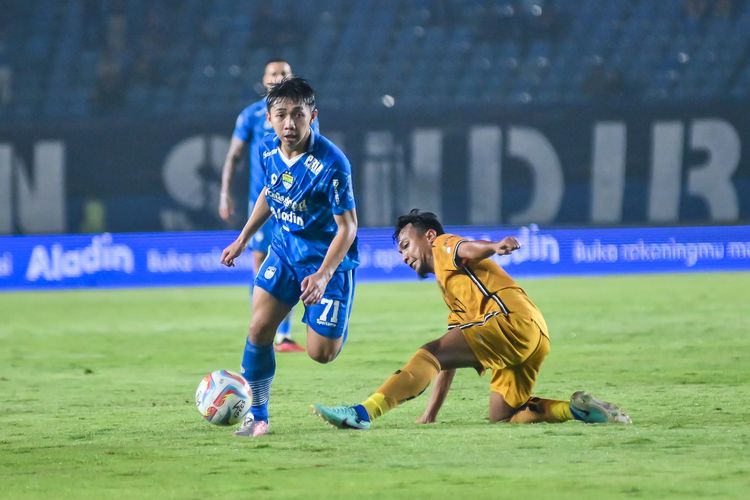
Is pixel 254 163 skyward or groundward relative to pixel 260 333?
skyward

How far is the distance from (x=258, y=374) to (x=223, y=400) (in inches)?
8.5

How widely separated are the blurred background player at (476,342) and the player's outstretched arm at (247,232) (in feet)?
2.12

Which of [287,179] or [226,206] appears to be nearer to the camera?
[287,179]

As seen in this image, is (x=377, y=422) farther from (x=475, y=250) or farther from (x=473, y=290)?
(x=475, y=250)

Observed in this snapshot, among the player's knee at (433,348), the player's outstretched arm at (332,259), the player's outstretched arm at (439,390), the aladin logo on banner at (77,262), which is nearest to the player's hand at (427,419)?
the player's outstretched arm at (439,390)

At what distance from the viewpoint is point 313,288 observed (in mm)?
5652

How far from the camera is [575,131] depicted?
59.9ft

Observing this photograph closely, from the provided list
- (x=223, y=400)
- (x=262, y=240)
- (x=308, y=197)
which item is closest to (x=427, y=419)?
(x=223, y=400)

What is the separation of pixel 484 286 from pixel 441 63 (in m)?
13.6

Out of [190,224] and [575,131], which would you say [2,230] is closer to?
[190,224]

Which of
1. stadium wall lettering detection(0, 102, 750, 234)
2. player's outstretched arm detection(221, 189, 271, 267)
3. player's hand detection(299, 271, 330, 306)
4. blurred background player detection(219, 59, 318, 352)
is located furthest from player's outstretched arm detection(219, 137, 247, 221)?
stadium wall lettering detection(0, 102, 750, 234)

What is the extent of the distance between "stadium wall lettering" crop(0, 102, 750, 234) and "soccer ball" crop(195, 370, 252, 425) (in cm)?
1209

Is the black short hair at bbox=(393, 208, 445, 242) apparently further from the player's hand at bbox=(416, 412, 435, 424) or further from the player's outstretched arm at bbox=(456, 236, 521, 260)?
the player's hand at bbox=(416, 412, 435, 424)

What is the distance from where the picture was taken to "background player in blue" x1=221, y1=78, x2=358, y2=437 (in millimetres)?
5867
